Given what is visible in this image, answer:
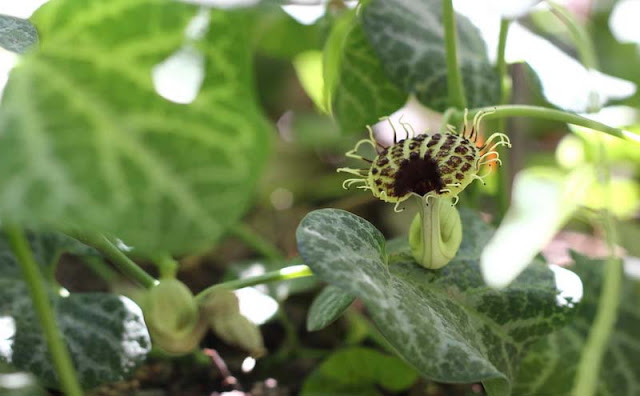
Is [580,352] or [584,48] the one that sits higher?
[584,48]

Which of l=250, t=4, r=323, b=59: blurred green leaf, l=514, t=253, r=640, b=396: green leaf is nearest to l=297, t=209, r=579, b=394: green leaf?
l=514, t=253, r=640, b=396: green leaf

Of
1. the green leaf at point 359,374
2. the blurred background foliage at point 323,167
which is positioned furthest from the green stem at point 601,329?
the green leaf at point 359,374

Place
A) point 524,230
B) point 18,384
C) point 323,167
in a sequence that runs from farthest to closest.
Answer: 1. point 323,167
2. point 18,384
3. point 524,230

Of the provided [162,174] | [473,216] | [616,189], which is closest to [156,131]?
[162,174]

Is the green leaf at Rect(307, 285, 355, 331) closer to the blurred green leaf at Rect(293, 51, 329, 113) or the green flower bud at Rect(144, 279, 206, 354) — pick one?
the green flower bud at Rect(144, 279, 206, 354)

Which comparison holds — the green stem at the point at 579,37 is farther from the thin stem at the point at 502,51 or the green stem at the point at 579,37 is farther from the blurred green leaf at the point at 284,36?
the blurred green leaf at the point at 284,36

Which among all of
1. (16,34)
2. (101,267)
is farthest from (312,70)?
(16,34)

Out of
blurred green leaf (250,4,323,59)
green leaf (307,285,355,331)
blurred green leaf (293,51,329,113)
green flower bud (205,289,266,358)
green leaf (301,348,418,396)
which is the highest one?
blurred green leaf (250,4,323,59)

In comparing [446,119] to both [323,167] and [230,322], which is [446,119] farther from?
[323,167]
